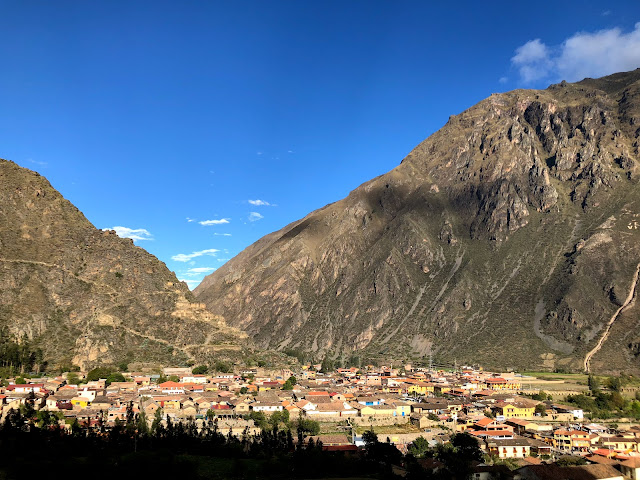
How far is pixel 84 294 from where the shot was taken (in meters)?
112

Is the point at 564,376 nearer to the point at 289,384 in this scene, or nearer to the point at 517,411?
the point at 517,411

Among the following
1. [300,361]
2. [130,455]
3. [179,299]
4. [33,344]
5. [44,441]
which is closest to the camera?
[130,455]

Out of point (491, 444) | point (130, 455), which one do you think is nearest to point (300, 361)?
point (491, 444)

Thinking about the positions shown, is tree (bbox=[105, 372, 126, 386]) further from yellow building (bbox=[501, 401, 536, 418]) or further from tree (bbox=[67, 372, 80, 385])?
yellow building (bbox=[501, 401, 536, 418])

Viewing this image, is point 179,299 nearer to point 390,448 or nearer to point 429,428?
point 429,428

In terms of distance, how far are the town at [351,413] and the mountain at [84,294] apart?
31.2ft

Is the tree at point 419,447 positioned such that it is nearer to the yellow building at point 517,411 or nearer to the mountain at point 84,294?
the yellow building at point 517,411

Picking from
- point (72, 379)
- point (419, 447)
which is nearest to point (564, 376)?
point (419, 447)

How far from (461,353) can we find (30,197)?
126511mm

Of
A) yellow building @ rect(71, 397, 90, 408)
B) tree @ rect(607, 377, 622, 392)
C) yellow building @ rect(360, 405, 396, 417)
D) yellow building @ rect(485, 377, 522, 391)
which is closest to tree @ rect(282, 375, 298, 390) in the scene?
yellow building @ rect(360, 405, 396, 417)

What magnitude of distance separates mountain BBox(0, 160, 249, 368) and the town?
9.50 m

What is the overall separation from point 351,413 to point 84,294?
6124 centimetres

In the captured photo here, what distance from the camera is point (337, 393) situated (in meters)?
92.8

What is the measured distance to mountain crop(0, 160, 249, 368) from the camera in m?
103
